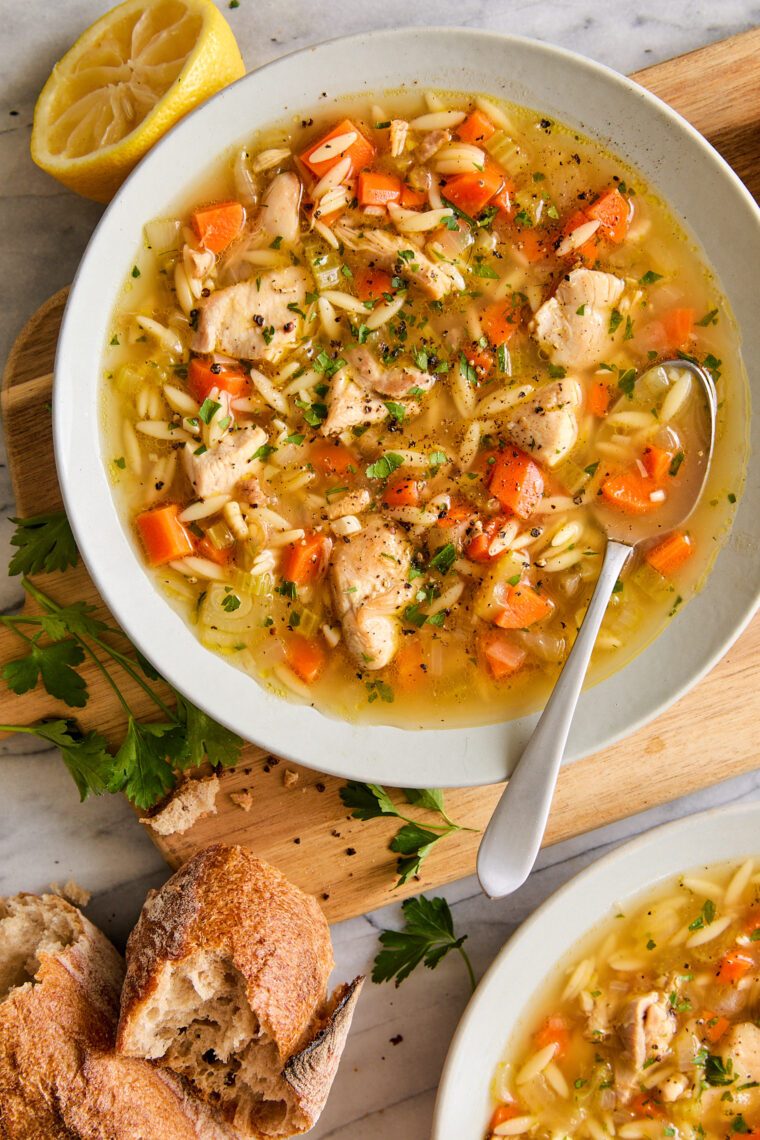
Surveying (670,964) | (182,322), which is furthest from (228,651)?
(670,964)

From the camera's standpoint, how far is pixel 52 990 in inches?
128

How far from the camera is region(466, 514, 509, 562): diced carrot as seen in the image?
313cm

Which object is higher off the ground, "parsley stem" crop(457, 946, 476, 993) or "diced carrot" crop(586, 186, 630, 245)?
"diced carrot" crop(586, 186, 630, 245)

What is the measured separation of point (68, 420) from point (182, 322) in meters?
0.53

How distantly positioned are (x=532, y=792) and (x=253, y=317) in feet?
6.28

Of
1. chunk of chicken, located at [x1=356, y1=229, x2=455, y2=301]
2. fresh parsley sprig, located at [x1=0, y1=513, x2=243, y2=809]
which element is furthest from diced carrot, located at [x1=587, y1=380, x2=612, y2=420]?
fresh parsley sprig, located at [x1=0, y1=513, x2=243, y2=809]

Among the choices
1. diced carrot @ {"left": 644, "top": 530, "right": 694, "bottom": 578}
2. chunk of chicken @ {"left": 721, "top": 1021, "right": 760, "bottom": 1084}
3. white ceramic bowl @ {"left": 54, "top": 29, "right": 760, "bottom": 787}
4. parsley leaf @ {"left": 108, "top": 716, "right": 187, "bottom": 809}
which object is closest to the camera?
white ceramic bowl @ {"left": 54, "top": 29, "right": 760, "bottom": 787}

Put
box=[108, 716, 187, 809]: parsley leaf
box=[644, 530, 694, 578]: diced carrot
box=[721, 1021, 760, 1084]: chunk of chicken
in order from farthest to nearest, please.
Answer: box=[721, 1021, 760, 1084]: chunk of chicken, box=[108, 716, 187, 809]: parsley leaf, box=[644, 530, 694, 578]: diced carrot

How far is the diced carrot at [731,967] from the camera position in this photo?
3.64 meters

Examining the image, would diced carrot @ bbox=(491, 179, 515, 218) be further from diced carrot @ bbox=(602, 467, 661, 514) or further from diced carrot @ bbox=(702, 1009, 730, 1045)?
diced carrot @ bbox=(702, 1009, 730, 1045)

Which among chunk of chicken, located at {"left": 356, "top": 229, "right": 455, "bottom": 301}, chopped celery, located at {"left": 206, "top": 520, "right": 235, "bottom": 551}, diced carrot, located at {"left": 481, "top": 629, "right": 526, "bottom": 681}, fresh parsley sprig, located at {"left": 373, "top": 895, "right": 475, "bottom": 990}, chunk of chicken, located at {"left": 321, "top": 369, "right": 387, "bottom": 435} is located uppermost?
chunk of chicken, located at {"left": 356, "top": 229, "right": 455, "bottom": 301}

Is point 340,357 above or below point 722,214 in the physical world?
below

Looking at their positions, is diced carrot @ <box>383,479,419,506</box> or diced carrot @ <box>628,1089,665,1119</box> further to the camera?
diced carrot @ <box>628,1089,665,1119</box>

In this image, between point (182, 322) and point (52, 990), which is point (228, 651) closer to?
point (182, 322)
